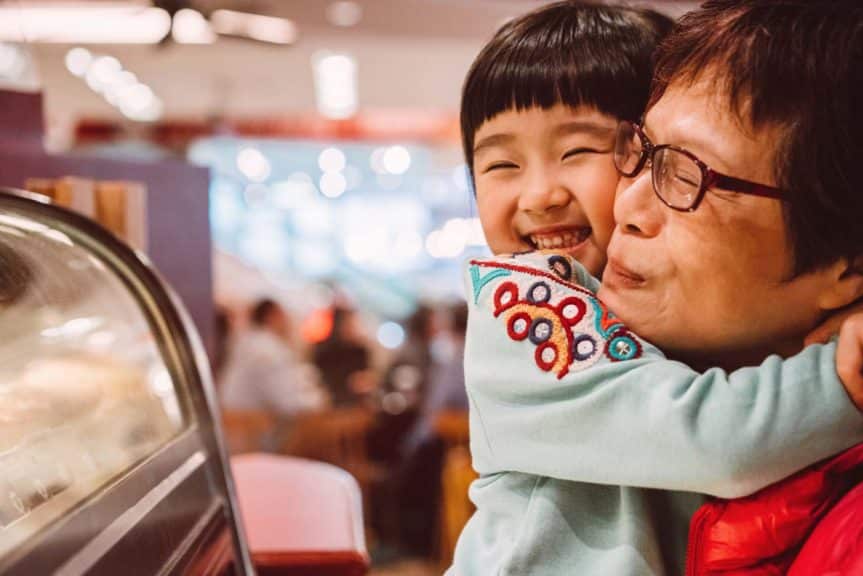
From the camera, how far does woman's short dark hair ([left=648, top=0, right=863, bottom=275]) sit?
82 centimetres

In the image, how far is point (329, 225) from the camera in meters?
11.8

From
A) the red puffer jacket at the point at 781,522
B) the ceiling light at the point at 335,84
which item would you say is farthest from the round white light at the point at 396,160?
the red puffer jacket at the point at 781,522

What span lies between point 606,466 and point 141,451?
853 millimetres

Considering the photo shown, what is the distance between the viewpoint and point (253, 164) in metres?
11.5

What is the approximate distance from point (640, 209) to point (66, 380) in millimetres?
988

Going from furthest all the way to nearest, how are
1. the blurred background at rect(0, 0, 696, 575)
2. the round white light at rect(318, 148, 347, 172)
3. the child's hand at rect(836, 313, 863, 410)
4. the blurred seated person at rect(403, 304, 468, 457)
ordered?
the round white light at rect(318, 148, 347, 172)
the blurred seated person at rect(403, 304, 468, 457)
the blurred background at rect(0, 0, 696, 575)
the child's hand at rect(836, 313, 863, 410)

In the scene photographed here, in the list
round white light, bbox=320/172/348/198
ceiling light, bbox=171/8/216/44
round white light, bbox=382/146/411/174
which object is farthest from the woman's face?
round white light, bbox=320/172/348/198

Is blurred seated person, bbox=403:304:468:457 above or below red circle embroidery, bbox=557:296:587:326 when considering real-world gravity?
below

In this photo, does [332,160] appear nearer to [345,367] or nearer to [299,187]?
[299,187]

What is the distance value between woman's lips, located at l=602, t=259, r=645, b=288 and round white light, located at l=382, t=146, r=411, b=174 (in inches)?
402

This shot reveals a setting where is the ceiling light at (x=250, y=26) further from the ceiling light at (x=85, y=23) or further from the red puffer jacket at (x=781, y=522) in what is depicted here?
the red puffer jacket at (x=781, y=522)

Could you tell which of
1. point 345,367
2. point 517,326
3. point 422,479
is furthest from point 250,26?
point 517,326

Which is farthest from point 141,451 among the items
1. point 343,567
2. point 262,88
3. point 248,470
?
point 262,88

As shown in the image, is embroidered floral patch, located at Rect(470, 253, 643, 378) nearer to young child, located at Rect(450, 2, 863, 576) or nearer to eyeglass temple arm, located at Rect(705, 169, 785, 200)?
young child, located at Rect(450, 2, 863, 576)
